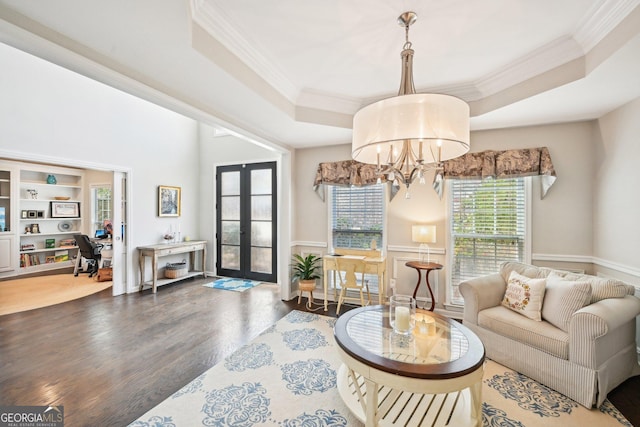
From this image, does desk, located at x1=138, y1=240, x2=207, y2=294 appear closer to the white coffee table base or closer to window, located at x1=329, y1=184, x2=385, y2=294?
window, located at x1=329, y1=184, x2=385, y2=294

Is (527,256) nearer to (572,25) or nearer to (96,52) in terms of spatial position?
(572,25)

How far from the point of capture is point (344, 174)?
420cm

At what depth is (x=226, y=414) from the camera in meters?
1.88

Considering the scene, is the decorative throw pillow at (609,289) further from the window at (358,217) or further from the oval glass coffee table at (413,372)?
the window at (358,217)

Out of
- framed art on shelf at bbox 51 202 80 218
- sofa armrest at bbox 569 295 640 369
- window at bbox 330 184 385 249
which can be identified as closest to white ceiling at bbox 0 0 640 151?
window at bbox 330 184 385 249

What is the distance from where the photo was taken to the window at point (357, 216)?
4195 mm

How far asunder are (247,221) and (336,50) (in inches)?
154

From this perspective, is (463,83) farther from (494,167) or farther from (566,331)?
(566,331)

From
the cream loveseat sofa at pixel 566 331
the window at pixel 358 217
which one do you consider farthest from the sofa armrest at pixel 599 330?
the window at pixel 358 217

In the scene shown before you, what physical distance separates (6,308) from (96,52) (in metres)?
4.17

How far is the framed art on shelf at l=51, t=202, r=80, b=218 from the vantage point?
6518 mm

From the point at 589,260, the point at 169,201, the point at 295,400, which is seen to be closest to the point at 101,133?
the point at 169,201

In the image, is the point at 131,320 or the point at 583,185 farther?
the point at 131,320

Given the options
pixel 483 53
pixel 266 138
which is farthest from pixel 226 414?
pixel 483 53
